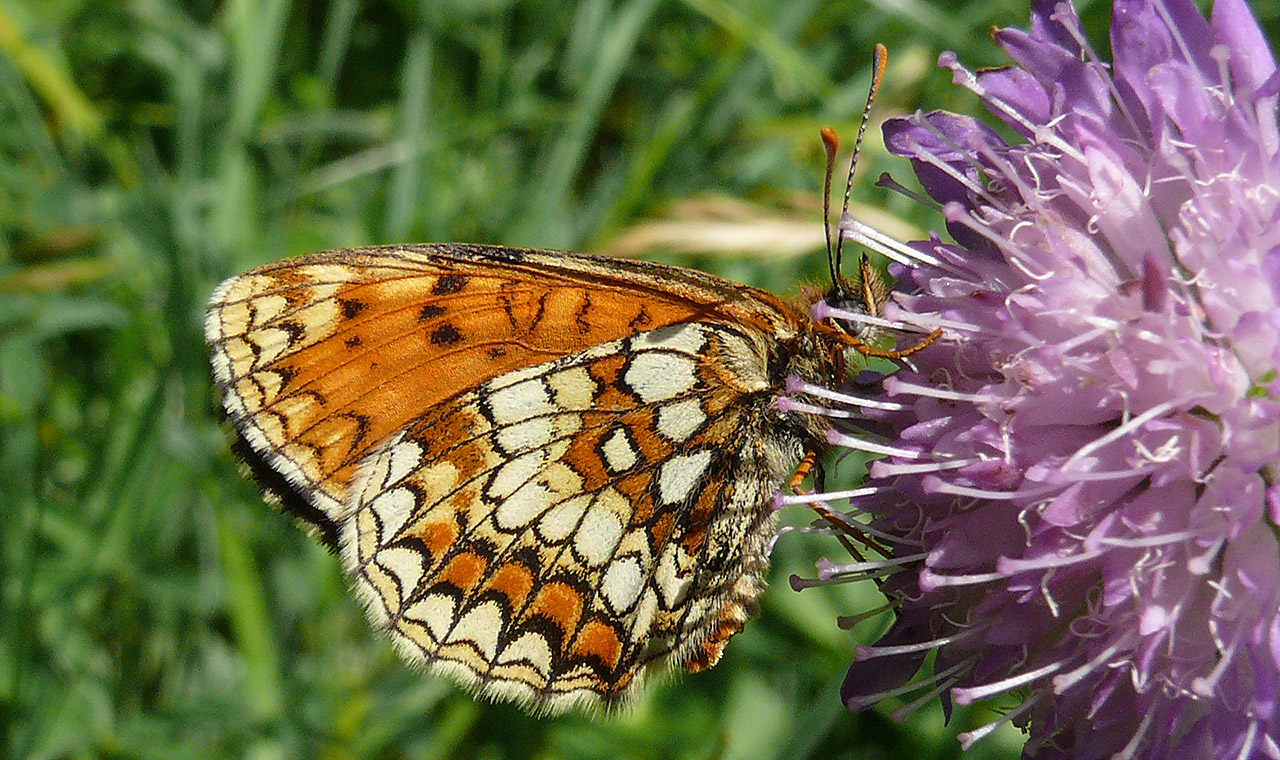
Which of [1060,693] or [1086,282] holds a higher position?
[1086,282]

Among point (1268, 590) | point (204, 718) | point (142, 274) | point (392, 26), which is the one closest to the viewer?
point (1268, 590)

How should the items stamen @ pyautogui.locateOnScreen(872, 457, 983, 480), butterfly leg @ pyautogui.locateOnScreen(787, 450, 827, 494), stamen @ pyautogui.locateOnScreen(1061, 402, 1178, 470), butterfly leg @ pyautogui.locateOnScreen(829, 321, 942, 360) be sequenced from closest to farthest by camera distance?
stamen @ pyautogui.locateOnScreen(1061, 402, 1178, 470), stamen @ pyautogui.locateOnScreen(872, 457, 983, 480), butterfly leg @ pyautogui.locateOnScreen(829, 321, 942, 360), butterfly leg @ pyautogui.locateOnScreen(787, 450, 827, 494)

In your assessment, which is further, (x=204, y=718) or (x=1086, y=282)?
(x=204, y=718)

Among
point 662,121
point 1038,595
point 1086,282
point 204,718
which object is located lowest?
point 204,718

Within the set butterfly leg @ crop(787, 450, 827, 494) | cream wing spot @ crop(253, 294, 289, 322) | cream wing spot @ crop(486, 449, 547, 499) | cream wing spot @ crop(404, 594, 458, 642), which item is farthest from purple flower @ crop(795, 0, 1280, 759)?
cream wing spot @ crop(253, 294, 289, 322)

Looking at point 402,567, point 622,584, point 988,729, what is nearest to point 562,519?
point 622,584

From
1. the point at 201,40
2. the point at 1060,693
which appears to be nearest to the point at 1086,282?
the point at 1060,693

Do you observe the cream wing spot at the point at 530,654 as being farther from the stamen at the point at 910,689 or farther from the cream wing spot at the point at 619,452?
the stamen at the point at 910,689

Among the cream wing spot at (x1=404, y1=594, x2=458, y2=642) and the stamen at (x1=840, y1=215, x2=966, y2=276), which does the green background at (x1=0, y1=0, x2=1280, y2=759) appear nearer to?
the cream wing spot at (x1=404, y1=594, x2=458, y2=642)

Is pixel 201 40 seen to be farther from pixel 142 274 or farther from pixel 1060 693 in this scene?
pixel 1060 693
